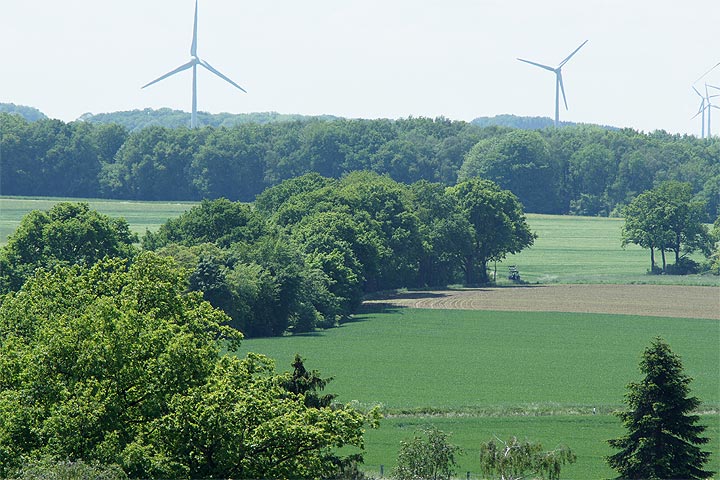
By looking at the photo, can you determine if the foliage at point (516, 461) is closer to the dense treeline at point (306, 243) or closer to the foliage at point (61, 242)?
the dense treeline at point (306, 243)

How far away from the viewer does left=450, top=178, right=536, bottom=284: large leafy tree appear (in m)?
156

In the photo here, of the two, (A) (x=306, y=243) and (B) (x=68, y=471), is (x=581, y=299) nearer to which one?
(A) (x=306, y=243)

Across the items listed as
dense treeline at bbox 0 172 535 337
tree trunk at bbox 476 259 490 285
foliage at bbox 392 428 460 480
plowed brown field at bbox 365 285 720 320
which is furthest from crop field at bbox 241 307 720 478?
tree trunk at bbox 476 259 490 285

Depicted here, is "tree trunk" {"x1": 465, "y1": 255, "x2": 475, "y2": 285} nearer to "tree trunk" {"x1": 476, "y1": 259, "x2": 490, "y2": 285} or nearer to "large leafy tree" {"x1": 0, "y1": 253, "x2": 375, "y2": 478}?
"tree trunk" {"x1": 476, "y1": 259, "x2": 490, "y2": 285}

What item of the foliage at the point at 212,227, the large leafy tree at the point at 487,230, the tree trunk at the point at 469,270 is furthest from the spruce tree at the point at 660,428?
the tree trunk at the point at 469,270

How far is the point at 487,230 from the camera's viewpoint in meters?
156

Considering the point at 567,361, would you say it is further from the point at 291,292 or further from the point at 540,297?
the point at 540,297

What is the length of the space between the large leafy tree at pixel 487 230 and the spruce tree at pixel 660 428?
112m

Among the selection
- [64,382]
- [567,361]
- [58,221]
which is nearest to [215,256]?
[58,221]

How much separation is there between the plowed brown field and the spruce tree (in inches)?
3126

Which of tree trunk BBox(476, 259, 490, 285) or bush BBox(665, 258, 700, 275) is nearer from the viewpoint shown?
tree trunk BBox(476, 259, 490, 285)

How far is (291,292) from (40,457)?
3057 inches

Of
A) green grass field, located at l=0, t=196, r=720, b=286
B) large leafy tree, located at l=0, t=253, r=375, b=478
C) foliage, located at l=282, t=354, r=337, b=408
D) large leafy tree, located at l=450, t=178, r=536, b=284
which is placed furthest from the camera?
large leafy tree, located at l=450, t=178, r=536, b=284

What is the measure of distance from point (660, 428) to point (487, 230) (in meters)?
116
